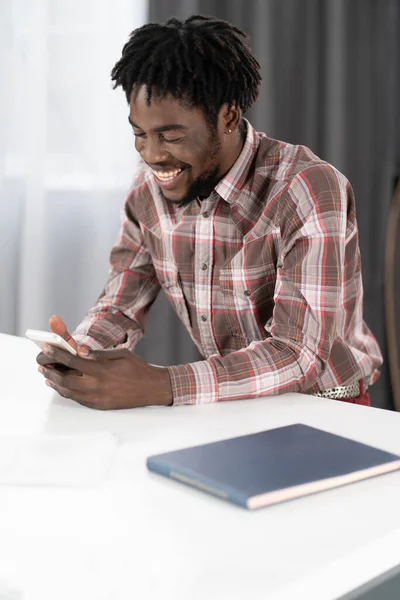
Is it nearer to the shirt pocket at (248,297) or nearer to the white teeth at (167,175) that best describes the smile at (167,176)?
the white teeth at (167,175)

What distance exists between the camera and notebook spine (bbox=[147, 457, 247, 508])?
0.73 metres

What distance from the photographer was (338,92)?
2584 millimetres

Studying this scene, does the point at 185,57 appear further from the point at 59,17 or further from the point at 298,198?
the point at 59,17

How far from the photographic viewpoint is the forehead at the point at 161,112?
53.5 inches

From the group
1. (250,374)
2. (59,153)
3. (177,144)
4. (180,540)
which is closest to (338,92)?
(59,153)

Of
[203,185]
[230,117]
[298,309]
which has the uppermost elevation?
[230,117]

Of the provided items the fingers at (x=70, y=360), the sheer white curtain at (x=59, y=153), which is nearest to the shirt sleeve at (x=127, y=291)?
the fingers at (x=70, y=360)

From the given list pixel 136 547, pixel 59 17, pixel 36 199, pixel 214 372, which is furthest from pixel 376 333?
pixel 136 547

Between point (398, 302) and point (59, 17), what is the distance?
1438mm

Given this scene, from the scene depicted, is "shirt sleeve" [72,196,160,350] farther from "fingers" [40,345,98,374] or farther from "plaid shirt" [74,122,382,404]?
"fingers" [40,345,98,374]

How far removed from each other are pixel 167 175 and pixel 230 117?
0.51 ft

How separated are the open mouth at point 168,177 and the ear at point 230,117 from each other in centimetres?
11

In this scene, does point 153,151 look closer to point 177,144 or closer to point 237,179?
point 177,144

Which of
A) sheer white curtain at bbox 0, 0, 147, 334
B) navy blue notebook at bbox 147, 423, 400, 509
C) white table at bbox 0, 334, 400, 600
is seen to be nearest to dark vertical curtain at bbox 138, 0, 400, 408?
sheer white curtain at bbox 0, 0, 147, 334
